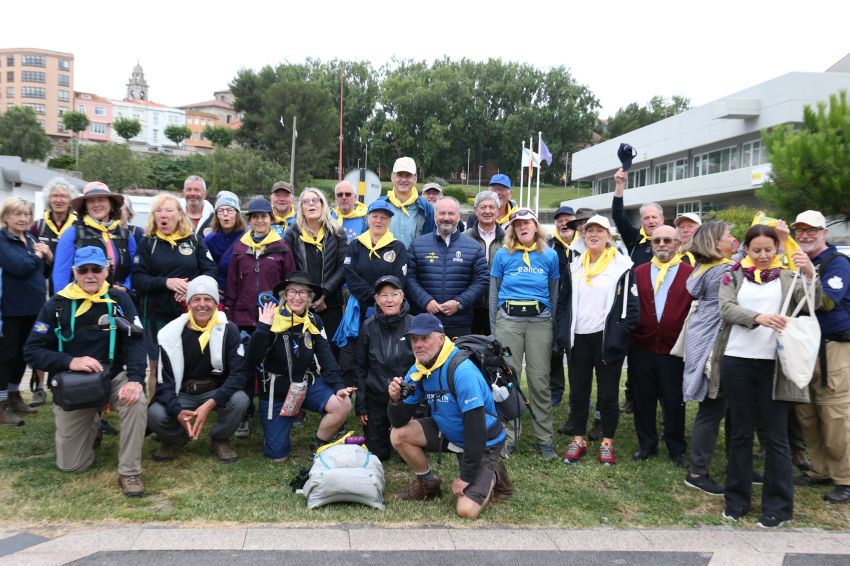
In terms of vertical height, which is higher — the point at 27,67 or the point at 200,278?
the point at 27,67

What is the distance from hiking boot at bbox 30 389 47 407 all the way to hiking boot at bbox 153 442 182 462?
229 cm

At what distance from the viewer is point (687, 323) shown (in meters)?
5.42

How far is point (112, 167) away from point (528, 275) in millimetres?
48514

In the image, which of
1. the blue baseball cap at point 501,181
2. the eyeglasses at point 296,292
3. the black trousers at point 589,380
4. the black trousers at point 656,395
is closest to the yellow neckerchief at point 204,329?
the eyeglasses at point 296,292

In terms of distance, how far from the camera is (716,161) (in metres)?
41.5

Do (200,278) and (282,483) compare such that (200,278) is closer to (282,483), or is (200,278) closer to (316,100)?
(282,483)

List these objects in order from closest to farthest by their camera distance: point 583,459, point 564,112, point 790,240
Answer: point 790,240 → point 583,459 → point 564,112

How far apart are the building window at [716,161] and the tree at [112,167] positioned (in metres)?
39.9

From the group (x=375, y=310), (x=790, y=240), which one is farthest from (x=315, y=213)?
(x=790, y=240)

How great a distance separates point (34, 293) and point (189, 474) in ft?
8.46

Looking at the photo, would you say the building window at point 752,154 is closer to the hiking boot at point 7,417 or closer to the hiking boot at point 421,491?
the hiking boot at point 421,491

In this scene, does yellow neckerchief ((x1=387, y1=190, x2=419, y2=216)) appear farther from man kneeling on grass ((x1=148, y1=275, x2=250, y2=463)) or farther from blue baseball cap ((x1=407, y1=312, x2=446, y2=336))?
blue baseball cap ((x1=407, y1=312, x2=446, y2=336))

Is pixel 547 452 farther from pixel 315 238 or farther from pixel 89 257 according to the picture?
pixel 89 257

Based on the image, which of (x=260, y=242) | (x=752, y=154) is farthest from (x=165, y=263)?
(x=752, y=154)
